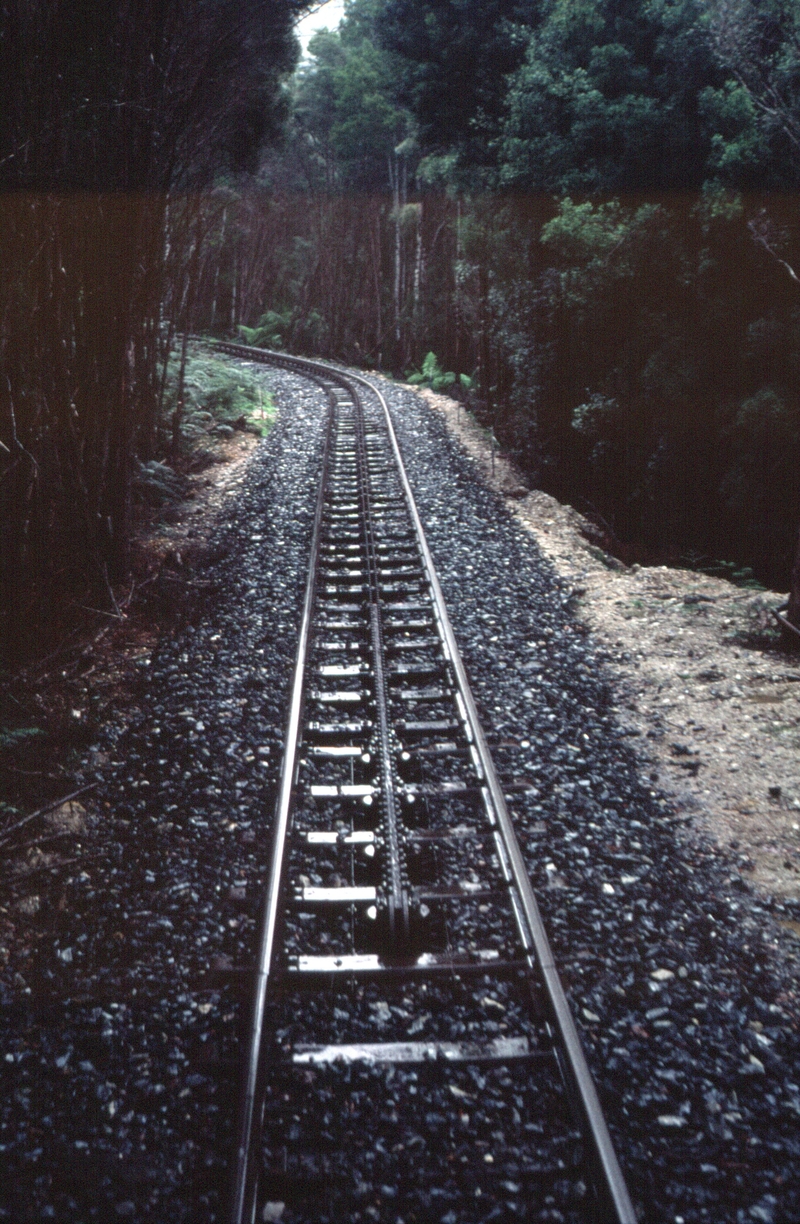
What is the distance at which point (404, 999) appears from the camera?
3518 millimetres

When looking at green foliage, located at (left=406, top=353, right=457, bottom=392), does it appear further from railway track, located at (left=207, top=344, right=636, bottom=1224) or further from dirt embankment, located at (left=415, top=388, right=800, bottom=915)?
railway track, located at (left=207, top=344, right=636, bottom=1224)

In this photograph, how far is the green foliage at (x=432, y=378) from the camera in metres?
21.7

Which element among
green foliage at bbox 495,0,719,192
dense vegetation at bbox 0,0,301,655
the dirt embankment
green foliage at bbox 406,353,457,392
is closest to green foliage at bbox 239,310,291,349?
green foliage at bbox 406,353,457,392

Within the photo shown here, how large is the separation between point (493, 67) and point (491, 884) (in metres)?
20.3

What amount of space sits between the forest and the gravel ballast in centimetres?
225

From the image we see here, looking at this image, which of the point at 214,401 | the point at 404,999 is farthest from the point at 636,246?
the point at 404,999

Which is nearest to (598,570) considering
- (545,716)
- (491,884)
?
(545,716)

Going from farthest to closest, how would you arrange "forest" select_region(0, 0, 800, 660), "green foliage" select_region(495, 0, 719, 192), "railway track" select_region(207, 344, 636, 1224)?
"green foliage" select_region(495, 0, 719, 192) < "forest" select_region(0, 0, 800, 660) < "railway track" select_region(207, 344, 636, 1224)

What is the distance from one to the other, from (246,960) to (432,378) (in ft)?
68.1

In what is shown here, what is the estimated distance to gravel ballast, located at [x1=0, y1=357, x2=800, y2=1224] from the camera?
2.84 meters

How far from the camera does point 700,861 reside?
454cm

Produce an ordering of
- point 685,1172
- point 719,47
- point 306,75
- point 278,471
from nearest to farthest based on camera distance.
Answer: point 685,1172
point 719,47
point 278,471
point 306,75

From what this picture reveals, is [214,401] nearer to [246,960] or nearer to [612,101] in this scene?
[612,101]

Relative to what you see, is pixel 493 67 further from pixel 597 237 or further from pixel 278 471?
pixel 278 471
